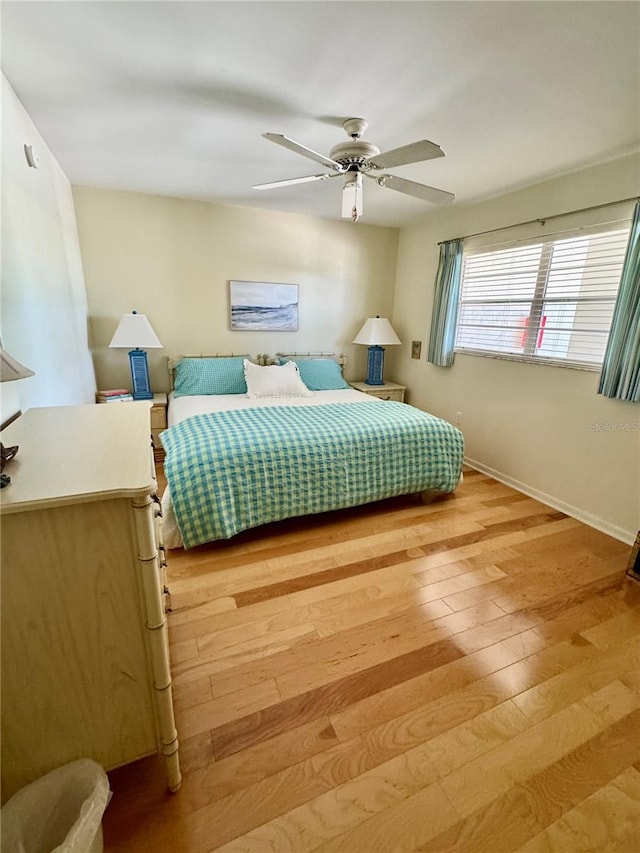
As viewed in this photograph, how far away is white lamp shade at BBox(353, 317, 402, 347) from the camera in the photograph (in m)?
4.00

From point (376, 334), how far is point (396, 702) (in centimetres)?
334

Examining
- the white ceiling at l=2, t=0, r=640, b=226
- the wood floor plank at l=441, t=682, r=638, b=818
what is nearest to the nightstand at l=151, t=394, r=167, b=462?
the white ceiling at l=2, t=0, r=640, b=226

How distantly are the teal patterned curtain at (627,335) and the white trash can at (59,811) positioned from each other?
119 inches

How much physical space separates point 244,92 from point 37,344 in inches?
62.6

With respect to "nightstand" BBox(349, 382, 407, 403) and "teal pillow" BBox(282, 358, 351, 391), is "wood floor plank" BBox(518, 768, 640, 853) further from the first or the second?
"nightstand" BBox(349, 382, 407, 403)

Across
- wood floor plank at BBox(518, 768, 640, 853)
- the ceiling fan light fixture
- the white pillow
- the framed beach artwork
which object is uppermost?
the ceiling fan light fixture

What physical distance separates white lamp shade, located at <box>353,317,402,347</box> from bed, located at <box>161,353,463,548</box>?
1.04 meters

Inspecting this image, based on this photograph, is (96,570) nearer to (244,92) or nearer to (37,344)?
(37,344)

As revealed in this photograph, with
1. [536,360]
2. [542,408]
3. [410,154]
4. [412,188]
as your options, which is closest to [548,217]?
[536,360]

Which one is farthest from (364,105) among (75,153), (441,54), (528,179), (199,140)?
(75,153)

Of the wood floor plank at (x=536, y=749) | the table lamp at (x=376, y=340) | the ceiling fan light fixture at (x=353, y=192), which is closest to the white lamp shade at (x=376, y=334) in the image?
the table lamp at (x=376, y=340)

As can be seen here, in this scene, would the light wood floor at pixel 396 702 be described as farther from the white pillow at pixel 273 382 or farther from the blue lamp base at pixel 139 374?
the blue lamp base at pixel 139 374

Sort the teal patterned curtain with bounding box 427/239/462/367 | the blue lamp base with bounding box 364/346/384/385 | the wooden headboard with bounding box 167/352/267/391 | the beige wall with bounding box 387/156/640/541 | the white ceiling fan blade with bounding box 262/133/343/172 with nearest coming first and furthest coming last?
the white ceiling fan blade with bounding box 262/133/343/172
the beige wall with bounding box 387/156/640/541
the teal patterned curtain with bounding box 427/239/462/367
the wooden headboard with bounding box 167/352/267/391
the blue lamp base with bounding box 364/346/384/385

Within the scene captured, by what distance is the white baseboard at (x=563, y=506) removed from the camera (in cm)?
242
